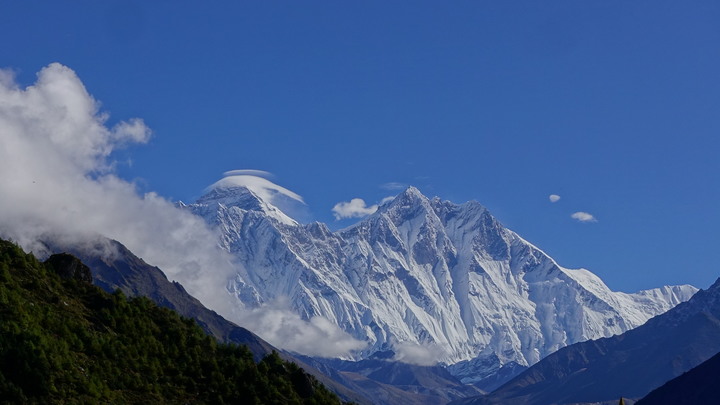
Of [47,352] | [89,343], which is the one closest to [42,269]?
[89,343]

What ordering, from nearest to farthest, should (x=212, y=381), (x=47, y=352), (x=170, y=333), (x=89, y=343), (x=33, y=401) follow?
(x=33, y=401), (x=47, y=352), (x=89, y=343), (x=212, y=381), (x=170, y=333)

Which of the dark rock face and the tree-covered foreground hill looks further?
the dark rock face

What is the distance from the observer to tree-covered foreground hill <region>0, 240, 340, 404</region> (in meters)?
76.1

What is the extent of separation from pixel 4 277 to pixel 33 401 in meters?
19.7

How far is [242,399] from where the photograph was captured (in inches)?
3661

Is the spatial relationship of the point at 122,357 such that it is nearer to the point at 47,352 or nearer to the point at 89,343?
the point at 89,343

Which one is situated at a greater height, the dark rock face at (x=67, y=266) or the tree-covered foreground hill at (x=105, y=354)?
the dark rock face at (x=67, y=266)

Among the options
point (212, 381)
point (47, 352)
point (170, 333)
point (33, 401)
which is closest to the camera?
point (33, 401)

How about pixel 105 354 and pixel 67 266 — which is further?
pixel 67 266

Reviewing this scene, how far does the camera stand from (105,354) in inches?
3415

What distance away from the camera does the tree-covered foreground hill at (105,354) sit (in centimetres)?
7612

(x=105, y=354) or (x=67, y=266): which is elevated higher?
(x=67, y=266)

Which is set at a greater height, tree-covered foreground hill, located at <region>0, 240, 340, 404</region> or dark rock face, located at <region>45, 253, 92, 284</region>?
dark rock face, located at <region>45, 253, 92, 284</region>

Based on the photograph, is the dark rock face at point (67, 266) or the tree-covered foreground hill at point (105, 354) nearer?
the tree-covered foreground hill at point (105, 354)
